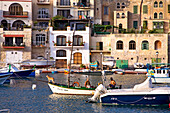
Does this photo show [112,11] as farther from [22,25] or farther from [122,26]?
[22,25]

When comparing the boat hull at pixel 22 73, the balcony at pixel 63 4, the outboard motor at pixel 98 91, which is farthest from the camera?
the balcony at pixel 63 4

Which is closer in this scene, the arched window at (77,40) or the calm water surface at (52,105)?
the calm water surface at (52,105)

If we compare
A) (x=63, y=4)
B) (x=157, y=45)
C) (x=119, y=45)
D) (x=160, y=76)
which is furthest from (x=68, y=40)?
(x=160, y=76)

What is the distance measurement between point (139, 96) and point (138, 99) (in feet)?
0.97

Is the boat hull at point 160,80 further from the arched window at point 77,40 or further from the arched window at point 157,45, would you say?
the arched window at point 77,40

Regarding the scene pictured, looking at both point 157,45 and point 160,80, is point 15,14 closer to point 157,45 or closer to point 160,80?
point 157,45

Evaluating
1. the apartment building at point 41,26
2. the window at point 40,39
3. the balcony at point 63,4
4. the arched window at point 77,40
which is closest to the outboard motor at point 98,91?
the arched window at point 77,40

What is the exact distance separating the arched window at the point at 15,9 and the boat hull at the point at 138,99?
47.9m

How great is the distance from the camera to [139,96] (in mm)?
31672

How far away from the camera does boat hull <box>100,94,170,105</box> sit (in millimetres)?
31469

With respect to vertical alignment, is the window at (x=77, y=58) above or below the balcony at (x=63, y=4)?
below

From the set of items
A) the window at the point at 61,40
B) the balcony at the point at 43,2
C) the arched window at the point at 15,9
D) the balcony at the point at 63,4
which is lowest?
the window at the point at 61,40

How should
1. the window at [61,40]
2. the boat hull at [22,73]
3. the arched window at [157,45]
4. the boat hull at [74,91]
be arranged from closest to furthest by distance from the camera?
the boat hull at [74,91]
the boat hull at [22,73]
the window at [61,40]
the arched window at [157,45]

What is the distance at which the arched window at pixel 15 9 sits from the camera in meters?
74.9
